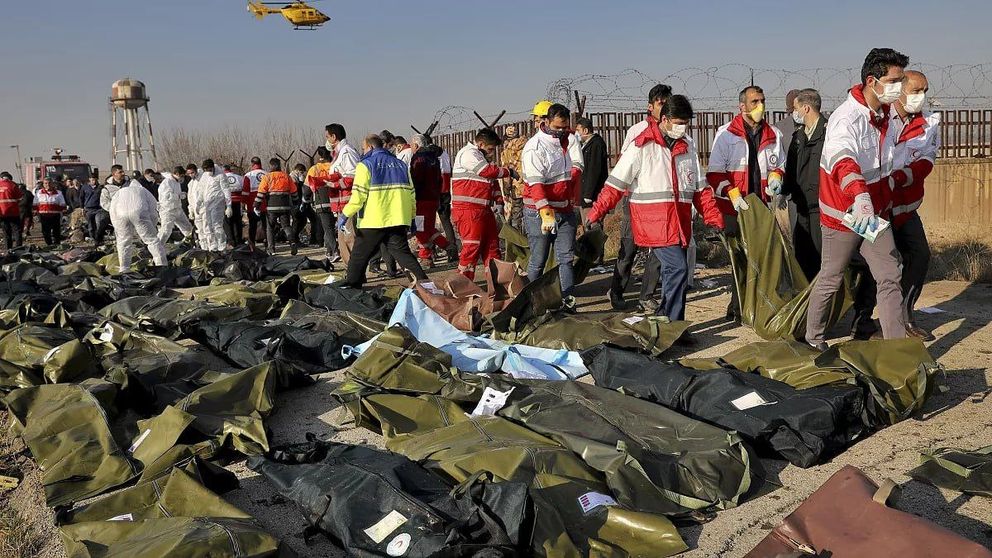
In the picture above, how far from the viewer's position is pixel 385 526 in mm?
3113

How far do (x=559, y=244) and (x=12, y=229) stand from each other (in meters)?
15.8

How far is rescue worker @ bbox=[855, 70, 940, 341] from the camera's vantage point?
17.7 ft

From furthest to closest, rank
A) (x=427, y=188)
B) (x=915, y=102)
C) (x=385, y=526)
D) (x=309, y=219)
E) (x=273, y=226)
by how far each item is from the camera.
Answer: (x=309, y=219) < (x=273, y=226) < (x=427, y=188) < (x=915, y=102) < (x=385, y=526)

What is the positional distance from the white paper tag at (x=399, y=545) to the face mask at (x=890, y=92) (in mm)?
3781

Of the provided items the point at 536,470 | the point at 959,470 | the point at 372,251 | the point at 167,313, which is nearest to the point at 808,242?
the point at 959,470

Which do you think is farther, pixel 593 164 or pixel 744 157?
pixel 593 164

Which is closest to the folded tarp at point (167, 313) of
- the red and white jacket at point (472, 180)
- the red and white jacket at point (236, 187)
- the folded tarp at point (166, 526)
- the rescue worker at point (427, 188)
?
the red and white jacket at point (472, 180)

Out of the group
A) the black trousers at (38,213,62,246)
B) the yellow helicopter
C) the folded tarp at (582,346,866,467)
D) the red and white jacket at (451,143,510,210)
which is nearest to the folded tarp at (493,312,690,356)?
the folded tarp at (582,346,866,467)

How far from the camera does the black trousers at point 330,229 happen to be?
1209 cm

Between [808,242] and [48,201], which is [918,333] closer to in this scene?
[808,242]

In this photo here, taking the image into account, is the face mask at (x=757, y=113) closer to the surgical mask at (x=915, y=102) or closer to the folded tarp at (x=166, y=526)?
the surgical mask at (x=915, y=102)

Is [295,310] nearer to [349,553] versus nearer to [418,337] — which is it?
[418,337]

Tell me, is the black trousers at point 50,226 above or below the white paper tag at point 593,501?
above

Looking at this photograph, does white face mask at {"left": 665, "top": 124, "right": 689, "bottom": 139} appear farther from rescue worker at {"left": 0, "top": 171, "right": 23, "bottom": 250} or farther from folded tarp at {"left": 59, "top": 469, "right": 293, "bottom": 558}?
rescue worker at {"left": 0, "top": 171, "right": 23, "bottom": 250}
